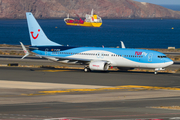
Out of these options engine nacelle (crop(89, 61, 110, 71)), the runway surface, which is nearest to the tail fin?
the runway surface

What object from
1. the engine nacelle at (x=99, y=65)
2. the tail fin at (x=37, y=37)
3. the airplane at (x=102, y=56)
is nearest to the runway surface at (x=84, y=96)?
the engine nacelle at (x=99, y=65)

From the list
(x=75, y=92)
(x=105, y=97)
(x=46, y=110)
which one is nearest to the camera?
(x=46, y=110)

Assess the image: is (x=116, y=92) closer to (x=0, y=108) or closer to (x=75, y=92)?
(x=75, y=92)

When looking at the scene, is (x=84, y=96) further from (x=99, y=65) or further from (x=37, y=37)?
(x=37, y=37)

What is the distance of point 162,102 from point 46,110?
36.4ft

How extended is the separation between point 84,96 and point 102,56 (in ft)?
68.6

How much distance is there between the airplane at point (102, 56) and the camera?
49.1 m

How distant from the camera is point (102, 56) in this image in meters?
51.5

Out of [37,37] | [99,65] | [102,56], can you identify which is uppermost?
[37,37]

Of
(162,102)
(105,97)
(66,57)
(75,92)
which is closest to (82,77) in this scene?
(66,57)

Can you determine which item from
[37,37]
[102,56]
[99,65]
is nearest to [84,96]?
[99,65]

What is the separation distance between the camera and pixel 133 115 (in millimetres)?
22297

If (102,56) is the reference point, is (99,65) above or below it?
below

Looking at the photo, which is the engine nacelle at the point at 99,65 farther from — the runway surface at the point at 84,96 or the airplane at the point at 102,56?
the runway surface at the point at 84,96
